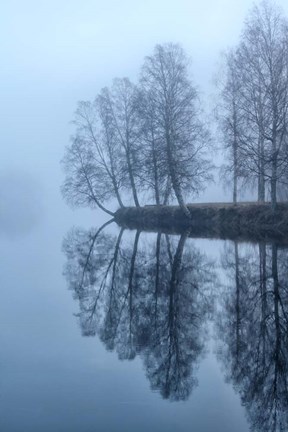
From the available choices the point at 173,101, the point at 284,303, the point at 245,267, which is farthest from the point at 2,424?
the point at 173,101

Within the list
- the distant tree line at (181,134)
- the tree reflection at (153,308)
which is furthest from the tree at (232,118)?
the tree reflection at (153,308)

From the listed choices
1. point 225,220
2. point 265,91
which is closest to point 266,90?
point 265,91

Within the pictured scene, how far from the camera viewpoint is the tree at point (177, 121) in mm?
33000

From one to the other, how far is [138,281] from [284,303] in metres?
4.47

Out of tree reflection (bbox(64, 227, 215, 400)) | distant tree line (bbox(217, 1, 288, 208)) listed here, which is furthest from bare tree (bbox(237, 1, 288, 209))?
tree reflection (bbox(64, 227, 215, 400))

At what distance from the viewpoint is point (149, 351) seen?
7016 mm

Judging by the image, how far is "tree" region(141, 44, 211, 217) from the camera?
108 ft

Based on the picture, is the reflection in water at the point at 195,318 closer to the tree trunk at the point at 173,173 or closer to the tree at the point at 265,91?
the tree at the point at 265,91

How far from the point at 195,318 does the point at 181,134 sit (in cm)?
2543

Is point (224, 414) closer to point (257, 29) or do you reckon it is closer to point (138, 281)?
point (138, 281)

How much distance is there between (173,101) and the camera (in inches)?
1321

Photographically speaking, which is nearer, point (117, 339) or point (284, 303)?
point (117, 339)

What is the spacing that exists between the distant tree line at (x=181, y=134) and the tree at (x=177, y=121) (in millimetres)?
58

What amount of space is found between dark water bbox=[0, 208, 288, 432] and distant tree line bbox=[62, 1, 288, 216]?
13150mm
